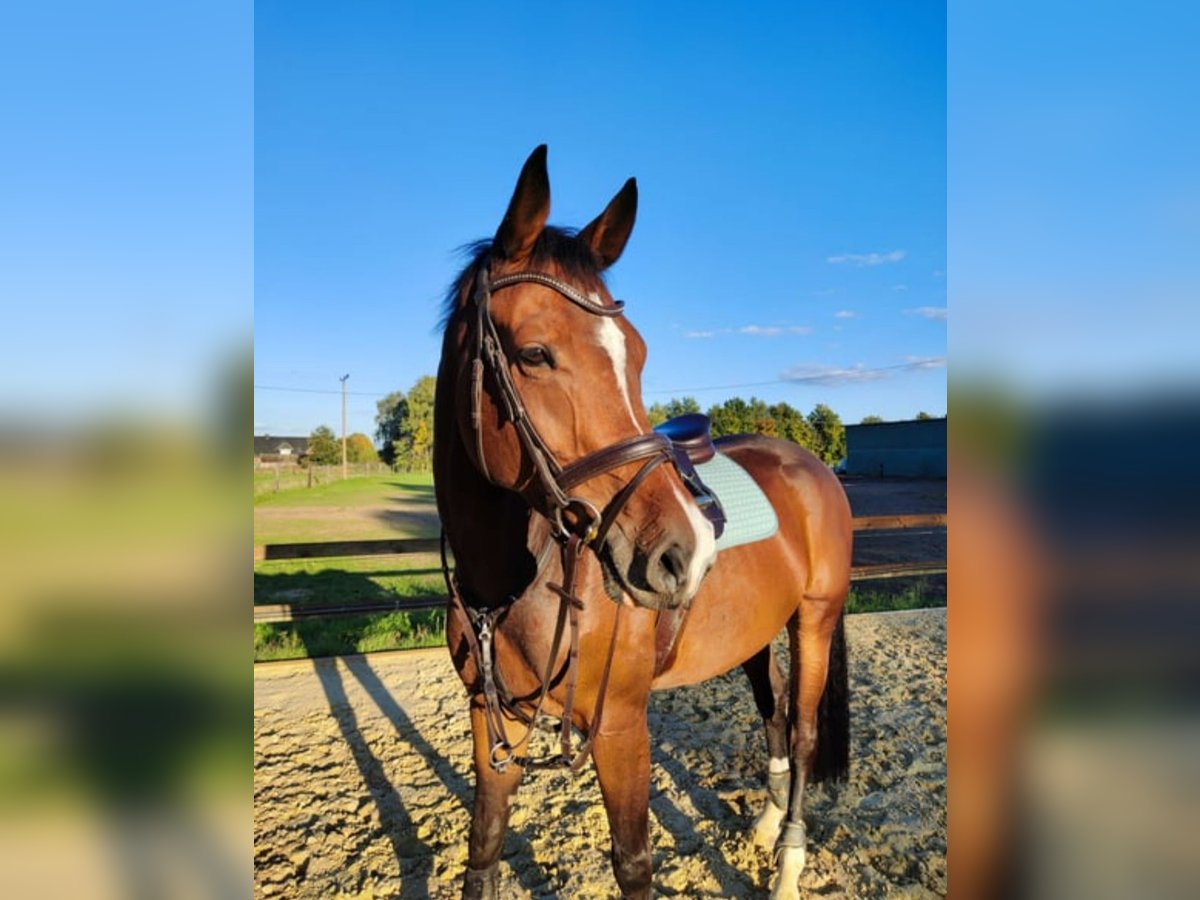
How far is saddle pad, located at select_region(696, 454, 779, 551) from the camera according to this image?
2.81 meters

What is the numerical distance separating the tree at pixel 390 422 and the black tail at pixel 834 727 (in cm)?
4178

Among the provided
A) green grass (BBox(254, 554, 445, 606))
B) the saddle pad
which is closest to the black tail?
the saddle pad

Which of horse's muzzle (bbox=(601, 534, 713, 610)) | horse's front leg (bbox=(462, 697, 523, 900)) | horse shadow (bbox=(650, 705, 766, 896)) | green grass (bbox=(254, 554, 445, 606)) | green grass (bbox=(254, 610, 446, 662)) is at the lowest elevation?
green grass (bbox=(254, 554, 445, 606))

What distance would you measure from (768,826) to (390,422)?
157 ft

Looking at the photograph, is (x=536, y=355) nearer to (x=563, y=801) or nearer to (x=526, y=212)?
(x=526, y=212)

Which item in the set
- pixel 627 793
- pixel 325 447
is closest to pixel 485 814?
pixel 627 793

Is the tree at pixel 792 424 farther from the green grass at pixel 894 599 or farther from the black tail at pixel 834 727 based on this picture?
the black tail at pixel 834 727

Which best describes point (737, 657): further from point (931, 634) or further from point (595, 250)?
point (931, 634)

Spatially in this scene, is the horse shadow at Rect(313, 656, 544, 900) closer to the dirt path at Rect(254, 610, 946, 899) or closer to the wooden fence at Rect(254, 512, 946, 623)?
the dirt path at Rect(254, 610, 946, 899)

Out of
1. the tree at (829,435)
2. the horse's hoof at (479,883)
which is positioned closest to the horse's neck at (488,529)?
the horse's hoof at (479,883)

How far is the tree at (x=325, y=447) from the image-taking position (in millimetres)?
39106

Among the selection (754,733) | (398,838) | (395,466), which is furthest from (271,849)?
(395,466)

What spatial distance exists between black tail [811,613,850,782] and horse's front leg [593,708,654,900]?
6.46ft

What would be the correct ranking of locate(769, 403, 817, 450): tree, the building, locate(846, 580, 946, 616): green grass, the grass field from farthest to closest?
locate(769, 403, 817, 450): tree
the building
locate(846, 580, 946, 616): green grass
the grass field
